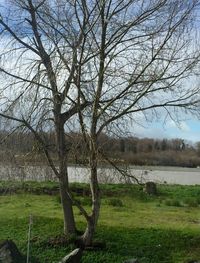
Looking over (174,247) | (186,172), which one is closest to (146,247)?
(174,247)

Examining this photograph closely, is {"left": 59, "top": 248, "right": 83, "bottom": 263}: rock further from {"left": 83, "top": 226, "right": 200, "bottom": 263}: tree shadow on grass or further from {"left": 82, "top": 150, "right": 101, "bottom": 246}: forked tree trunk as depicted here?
{"left": 82, "top": 150, "right": 101, "bottom": 246}: forked tree trunk

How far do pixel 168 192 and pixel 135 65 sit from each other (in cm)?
1697

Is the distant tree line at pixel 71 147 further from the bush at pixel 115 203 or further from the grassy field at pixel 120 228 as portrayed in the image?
the bush at pixel 115 203

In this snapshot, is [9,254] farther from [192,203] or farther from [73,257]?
[192,203]

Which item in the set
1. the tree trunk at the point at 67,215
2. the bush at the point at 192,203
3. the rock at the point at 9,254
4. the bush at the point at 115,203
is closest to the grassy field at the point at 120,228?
the bush at the point at 115,203

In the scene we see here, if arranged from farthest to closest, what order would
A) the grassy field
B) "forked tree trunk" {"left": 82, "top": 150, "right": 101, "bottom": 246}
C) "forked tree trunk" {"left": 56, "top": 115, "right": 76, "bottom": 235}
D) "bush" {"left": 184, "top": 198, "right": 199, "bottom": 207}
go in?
"bush" {"left": 184, "top": 198, "right": 199, "bottom": 207} < "forked tree trunk" {"left": 56, "top": 115, "right": 76, "bottom": 235} < the grassy field < "forked tree trunk" {"left": 82, "top": 150, "right": 101, "bottom": 246}

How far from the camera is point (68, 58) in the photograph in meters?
13.5

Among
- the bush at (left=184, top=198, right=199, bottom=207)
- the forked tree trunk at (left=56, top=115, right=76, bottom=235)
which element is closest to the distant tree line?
the forked tree trunk at (left=56, top=115, right=76, bottom=235)

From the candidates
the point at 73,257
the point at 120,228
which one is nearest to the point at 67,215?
the point at 120,228

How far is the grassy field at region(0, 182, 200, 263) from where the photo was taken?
13.6 meters

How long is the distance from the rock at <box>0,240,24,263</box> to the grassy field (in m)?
0.63

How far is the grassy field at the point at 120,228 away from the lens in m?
13.6

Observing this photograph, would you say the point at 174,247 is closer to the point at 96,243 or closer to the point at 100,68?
the point at 96,243

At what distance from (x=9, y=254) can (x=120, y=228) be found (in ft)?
14.4
